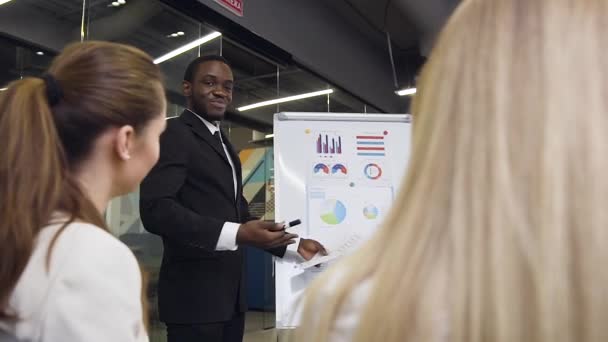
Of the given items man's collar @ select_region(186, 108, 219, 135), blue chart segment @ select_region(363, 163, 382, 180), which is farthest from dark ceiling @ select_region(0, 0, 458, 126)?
blue chart segment @ select_region(363, 163, 382, 180)

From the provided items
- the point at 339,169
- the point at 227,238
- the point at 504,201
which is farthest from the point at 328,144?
the point at 504,201

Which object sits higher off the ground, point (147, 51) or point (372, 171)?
point (147, 51)

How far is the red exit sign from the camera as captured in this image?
11.7 feet

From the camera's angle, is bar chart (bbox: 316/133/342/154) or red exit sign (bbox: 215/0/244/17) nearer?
bar chart (bbox: 316/133/342/154)

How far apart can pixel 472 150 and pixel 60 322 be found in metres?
0.67

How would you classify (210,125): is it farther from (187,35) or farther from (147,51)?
(187,35)

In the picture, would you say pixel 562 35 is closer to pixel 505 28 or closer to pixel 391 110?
pixel 505 28

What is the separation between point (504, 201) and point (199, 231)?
51.5 inches

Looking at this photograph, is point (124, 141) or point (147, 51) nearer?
point (124, 141)

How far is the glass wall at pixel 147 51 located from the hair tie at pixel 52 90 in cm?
177

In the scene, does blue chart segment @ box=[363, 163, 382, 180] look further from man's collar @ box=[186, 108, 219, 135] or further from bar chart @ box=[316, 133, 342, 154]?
man's collar @ box=[186, 108, 219, 135]

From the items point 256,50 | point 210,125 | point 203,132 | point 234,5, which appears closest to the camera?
point 203,132

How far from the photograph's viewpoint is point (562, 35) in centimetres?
55

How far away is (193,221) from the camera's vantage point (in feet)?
5.57
